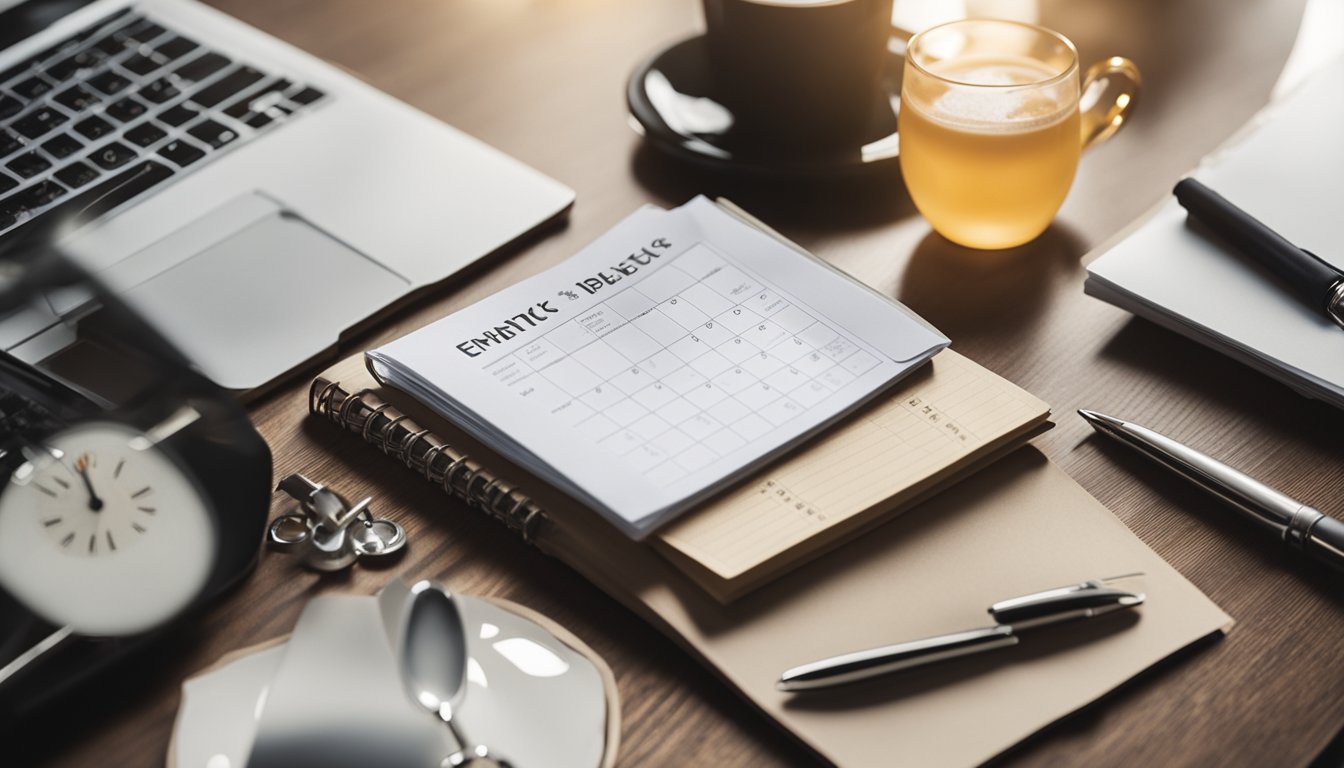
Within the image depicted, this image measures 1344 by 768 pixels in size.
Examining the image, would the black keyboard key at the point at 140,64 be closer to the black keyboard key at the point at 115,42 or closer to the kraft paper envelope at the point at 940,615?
the black keyboard key at the point at 115,42

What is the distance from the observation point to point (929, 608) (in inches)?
23.5

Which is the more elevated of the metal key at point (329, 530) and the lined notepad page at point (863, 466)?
the lined notepad page at point (863, 466)

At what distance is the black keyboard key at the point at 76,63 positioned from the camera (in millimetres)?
1027

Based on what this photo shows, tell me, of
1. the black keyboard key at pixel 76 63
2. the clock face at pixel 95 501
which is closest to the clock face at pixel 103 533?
the clock face at pixel 95 501

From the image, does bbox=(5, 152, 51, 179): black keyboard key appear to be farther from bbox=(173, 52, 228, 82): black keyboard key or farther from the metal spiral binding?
the metal spiral binding

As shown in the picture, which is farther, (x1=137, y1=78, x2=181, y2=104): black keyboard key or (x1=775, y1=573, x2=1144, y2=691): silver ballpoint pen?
(x1=137, y1=78, x2=181, y2=104): black keyboard key

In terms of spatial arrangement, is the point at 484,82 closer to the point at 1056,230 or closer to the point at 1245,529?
the point at 1056,230

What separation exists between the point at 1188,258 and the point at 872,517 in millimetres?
341

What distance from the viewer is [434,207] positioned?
91 cm

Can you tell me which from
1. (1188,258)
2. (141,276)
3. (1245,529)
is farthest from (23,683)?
(1188,258)

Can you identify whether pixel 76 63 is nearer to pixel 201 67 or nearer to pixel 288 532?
pixel 201 67

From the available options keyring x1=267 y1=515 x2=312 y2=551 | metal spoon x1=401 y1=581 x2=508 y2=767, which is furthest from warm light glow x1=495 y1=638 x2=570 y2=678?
keyring x1=267 y1=515 x2=312 y2=551

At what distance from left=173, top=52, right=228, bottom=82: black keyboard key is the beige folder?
1.62 feet

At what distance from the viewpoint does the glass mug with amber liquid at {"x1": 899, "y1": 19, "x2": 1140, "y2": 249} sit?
2.58ft
